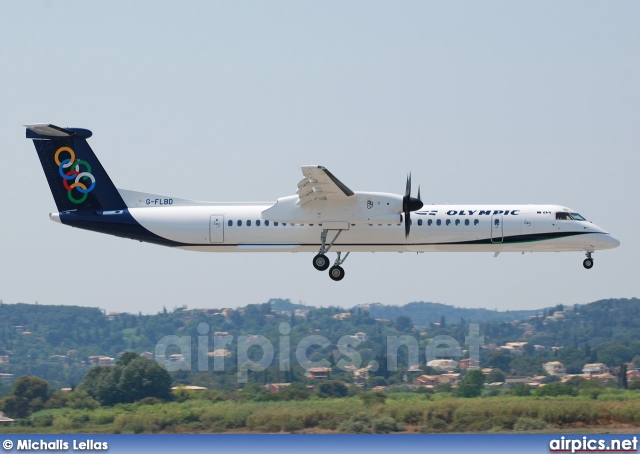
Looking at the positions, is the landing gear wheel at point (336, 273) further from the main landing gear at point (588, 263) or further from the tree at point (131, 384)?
the tree at point (131, 384)

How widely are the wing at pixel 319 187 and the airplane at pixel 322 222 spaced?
0.12ft

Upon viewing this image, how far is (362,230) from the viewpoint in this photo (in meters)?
36.8

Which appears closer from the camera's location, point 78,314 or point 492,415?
point 492,415

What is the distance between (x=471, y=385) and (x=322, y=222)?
37.8 feet

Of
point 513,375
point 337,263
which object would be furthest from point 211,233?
point 513,375

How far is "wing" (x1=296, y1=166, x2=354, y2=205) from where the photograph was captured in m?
34.5

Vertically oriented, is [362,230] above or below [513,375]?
above

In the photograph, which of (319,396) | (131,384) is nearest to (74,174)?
(131,384)

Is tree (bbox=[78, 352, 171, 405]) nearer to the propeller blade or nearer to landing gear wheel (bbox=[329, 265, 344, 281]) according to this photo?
landing gear wheel (bbox=[329, 265, 344, 281])

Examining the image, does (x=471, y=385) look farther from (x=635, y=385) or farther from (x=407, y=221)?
(x=407, y=221)

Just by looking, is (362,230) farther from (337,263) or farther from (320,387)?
(320,387)

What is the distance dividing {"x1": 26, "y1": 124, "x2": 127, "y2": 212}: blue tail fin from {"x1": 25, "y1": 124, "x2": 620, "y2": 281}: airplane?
4 cm

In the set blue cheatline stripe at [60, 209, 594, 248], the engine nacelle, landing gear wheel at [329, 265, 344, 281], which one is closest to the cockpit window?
blue cheatline stripe at [60, 209, 594, 248]

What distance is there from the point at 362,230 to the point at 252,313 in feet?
215
